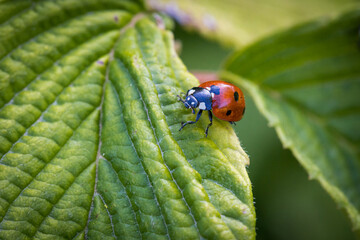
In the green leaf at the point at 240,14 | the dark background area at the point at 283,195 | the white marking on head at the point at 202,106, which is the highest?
the green leaf at the point at 240,14

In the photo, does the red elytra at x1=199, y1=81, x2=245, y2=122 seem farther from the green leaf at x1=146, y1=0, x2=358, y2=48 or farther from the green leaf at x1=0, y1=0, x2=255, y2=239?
the green leaf at x1=146, y1=0, x2=358, y2=48

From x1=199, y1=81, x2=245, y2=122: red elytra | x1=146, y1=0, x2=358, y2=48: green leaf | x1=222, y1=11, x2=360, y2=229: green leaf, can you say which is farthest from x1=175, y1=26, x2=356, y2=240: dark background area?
x1=199, y1=81, x2=245, y2=122: red elytra

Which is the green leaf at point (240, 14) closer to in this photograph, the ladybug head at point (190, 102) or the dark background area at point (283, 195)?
the dark background area at point (283, 195)

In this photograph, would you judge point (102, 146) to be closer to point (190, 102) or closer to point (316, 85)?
point (190, 102)

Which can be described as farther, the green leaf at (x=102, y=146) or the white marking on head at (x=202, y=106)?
the white marking on head at (x=202, y=106)

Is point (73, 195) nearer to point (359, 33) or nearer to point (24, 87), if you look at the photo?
point (24, 87)

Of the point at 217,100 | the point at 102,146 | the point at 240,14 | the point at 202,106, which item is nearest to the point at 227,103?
the point at 217,100

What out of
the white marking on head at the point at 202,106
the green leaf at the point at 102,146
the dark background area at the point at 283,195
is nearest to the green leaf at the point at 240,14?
the dark background area at the point at 283,195
